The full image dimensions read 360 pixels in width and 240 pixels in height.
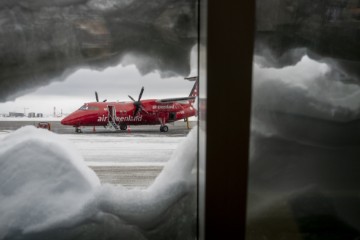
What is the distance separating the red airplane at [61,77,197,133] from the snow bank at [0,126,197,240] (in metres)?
0.17

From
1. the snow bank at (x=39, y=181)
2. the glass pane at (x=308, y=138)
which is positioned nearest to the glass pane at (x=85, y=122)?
the snow bank at (x=39, y=181)

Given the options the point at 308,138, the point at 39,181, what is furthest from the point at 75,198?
the point at 308,138

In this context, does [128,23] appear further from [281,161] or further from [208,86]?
[281,161]

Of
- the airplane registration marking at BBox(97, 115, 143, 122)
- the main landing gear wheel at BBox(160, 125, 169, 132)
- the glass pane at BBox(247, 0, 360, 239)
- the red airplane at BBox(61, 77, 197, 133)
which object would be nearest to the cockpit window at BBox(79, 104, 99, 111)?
the red airplane at BBox(61, 77, 197, 133)

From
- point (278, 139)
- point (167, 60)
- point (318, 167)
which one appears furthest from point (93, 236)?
point (318, 167)

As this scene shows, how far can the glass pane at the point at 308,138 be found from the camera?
1.70 metres

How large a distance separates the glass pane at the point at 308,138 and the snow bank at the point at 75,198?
0.42 meters

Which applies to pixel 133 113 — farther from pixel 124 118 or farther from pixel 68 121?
pixel 68 121

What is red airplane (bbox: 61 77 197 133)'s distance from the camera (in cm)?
184

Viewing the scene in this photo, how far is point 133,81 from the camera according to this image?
1.84 meters

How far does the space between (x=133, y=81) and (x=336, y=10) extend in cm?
125

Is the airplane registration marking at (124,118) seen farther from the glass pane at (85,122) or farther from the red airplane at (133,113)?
the glass pane at (85,122)

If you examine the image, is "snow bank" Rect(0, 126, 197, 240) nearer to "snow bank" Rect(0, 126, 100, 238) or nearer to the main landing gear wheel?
"snow bank" Rect(0, 126, 100, 238)

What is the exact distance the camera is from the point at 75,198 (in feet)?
5.73
